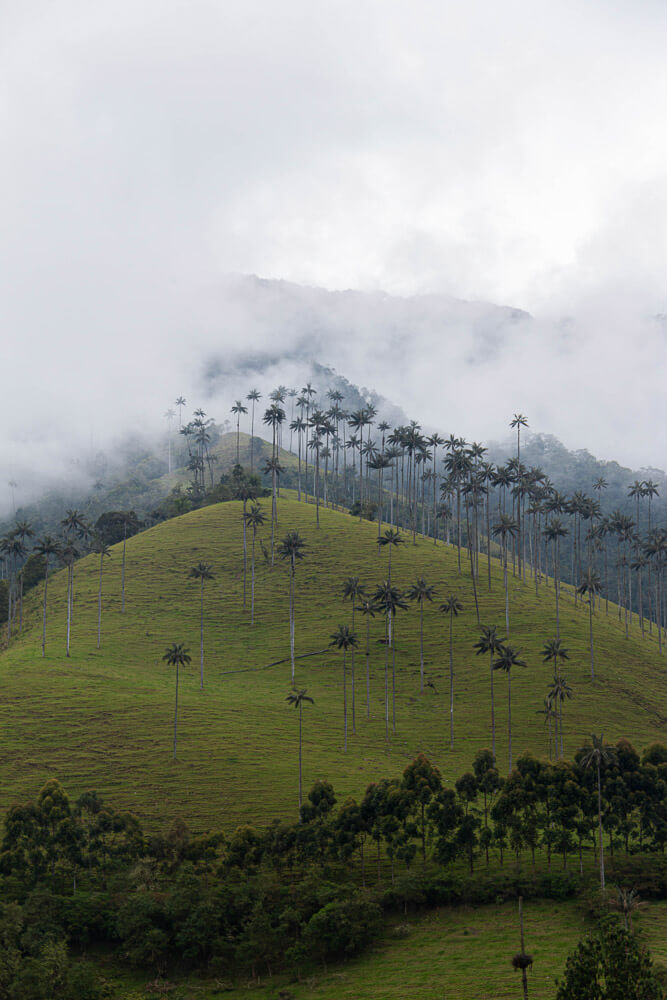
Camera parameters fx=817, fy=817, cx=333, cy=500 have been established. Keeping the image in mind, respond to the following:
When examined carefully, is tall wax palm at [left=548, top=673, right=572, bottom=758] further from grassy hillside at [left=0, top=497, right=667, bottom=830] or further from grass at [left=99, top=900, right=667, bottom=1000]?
grass at [left=99, top=900, right=667, bottom=1000]

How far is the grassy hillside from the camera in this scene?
97062mm

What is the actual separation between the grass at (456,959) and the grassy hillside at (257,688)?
21.3 meters

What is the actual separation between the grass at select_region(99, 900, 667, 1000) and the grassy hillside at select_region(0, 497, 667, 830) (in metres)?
21.3

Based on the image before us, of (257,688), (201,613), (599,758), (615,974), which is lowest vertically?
(615,974)

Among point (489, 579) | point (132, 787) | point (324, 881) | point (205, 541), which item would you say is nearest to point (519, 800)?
point (324, 881)

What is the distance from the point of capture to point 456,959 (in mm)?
63375

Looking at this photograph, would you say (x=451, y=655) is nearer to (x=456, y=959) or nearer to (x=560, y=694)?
(x=560, y=694)

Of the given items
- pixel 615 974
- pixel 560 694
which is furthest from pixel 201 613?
pixel 615 974

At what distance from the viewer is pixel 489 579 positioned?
164 meters

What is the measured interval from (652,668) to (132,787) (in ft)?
281

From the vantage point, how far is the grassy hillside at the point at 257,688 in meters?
97.1

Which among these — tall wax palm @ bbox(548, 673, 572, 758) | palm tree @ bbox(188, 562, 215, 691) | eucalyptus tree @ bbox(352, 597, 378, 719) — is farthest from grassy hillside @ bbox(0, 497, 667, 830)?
tall wax palm @ bbox(548, 673, 572, 758)

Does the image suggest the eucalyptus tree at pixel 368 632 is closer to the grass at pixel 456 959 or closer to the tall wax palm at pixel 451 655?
the tall wax palm at pixel 451 655

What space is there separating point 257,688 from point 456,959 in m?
68.2
